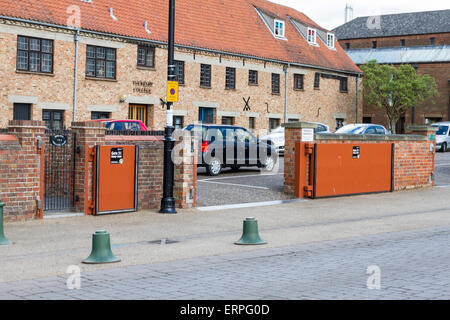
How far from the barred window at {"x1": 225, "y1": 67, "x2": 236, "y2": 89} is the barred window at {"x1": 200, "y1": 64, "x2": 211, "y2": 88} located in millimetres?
1612

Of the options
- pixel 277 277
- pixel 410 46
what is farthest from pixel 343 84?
pixel 277 277

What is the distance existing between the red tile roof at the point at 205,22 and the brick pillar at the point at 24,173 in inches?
625

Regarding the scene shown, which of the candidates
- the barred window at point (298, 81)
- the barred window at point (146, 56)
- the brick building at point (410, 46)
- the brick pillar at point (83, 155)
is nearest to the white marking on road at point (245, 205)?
the brick pillar at point (83, 155)

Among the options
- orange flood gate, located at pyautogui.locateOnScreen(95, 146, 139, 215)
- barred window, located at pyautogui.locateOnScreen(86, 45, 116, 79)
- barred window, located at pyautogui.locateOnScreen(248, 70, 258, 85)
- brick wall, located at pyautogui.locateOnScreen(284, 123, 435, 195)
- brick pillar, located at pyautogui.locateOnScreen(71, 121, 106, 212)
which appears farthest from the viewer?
barred window, located at pyautogui.locateOnScreen(248, 70, 258, 85)

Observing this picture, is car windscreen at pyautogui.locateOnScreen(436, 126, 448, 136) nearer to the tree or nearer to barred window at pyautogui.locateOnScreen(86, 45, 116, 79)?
the tree

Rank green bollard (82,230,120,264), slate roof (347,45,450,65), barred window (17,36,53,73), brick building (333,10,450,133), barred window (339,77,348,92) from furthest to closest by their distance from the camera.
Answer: slate roof (347,45,450,65) → brick building (333,10,450,133) → barred window (339,77,348,92) → barred window (17,36,53,73) → green bollard (82,230,120,264)

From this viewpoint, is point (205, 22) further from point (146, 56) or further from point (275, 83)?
point (275, 83)

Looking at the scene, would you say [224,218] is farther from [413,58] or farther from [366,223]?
[413,58]

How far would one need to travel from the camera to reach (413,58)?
61.3 m

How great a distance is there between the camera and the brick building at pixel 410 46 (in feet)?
192

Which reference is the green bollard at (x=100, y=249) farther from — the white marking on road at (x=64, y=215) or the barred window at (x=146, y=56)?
the barred window at (x=146, y=56)

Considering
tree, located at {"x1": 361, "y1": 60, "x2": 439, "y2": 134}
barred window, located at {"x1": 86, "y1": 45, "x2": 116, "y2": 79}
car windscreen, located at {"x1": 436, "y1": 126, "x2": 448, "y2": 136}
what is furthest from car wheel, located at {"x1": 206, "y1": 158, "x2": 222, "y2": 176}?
tree, located at {"x1": 361, "y1": 60, "x2": 439, "y2": 134}

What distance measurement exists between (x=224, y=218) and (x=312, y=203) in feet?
12.6

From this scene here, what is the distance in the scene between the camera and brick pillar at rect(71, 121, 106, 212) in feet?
46.2
